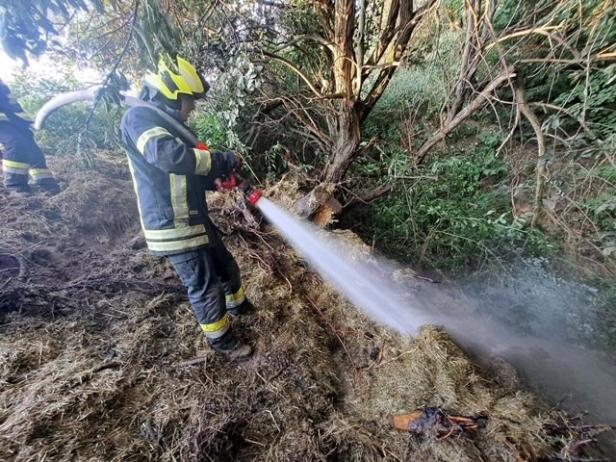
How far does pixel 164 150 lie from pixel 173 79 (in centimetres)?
52

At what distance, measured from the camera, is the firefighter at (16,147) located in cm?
342

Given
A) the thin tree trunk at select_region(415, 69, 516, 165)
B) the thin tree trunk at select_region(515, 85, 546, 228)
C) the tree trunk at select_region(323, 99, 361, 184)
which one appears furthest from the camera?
the tree trunk at select_region(323, 99, 361, 184)

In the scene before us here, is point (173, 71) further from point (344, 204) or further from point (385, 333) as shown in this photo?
point (344, 204)

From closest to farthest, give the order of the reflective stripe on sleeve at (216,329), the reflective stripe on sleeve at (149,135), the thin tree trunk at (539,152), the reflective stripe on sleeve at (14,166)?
the reflective stripe on sleeve at (149,135), the reflective stripe on sleeve at (216,329), the thin tree trunk at (539,152), the reflective stripe on sleeve at (14,166)

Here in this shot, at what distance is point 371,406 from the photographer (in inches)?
73.2

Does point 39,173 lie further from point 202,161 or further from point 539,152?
point 539,152

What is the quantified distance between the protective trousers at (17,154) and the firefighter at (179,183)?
116 inches

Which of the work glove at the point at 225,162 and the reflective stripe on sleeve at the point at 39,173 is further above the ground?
the work glove at the point at 225,162

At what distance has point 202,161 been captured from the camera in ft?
5.96

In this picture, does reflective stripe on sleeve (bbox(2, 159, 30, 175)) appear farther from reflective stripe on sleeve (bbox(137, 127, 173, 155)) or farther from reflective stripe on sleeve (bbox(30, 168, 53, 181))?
reflective stripe on sleeve (bbox(137, 127, 173, 155))

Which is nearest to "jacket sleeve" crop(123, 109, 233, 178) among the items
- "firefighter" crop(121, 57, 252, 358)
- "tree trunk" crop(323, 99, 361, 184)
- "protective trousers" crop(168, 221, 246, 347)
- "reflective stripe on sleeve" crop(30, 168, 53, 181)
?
"firefighter" crop(121, 57, 252, 358)

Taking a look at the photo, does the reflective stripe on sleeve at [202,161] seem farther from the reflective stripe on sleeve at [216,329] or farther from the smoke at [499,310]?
the reflective stripe on sleeve at [216,329]

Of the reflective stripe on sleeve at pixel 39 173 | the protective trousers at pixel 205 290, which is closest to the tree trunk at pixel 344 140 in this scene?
the protective trousers at pixel 205 290

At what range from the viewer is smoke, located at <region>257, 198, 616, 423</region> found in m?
2.52
